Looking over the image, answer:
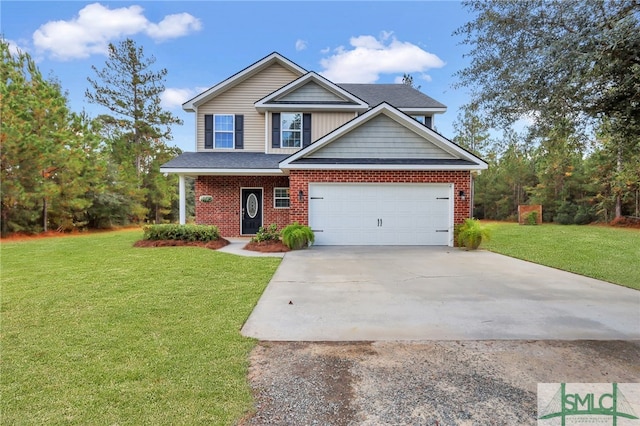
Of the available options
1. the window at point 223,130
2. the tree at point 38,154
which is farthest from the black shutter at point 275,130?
the tree at point 38,154

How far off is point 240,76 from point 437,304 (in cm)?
1307

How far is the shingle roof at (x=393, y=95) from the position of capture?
15.7 m

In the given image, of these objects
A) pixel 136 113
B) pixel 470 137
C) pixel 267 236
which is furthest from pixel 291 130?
pixel 470 137

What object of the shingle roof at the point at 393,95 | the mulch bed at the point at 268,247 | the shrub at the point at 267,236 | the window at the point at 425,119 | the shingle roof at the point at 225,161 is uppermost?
the shingle roof at the point at 393,95

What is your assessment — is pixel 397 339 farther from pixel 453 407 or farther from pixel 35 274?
pixel 35 274

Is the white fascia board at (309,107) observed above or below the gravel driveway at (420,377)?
above

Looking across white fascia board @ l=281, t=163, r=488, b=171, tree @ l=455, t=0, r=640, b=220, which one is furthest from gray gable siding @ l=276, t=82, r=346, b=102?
A: tree @ l=455, t=0, r=640, b=220

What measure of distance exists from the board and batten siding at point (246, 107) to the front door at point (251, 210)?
194 cm

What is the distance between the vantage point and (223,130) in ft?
48.8

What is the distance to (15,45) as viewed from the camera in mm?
16781

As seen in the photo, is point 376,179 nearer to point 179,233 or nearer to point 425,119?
point 425,119

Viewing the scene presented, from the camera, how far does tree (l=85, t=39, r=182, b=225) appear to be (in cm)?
2386

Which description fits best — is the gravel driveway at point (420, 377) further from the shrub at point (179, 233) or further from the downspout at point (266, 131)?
the downspout at point (266, 131)

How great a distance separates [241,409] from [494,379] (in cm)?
213
